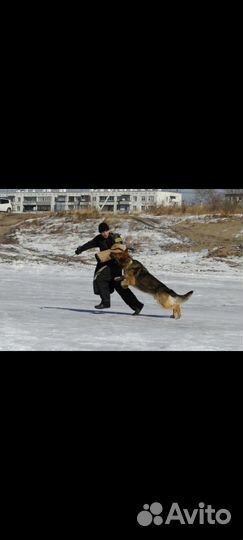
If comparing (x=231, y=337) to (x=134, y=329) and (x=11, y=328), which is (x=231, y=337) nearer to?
(x=134, y=329)

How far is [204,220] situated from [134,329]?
164 cm

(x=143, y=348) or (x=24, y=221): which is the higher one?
(x=24, y=221)

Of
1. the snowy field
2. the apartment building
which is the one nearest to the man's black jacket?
the snowy field

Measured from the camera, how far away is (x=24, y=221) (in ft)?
27.5

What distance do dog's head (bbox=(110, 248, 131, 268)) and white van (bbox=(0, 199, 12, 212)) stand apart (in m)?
1.39

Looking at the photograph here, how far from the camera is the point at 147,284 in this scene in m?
7.67

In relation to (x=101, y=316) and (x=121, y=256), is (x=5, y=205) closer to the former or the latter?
(x=121, y=256)

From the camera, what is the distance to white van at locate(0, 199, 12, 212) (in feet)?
26.8

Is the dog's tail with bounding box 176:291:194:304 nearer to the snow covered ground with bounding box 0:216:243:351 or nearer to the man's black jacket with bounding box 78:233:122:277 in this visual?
the snow covered ground with bounding box 0:216:243:351

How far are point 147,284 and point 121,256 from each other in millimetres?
399

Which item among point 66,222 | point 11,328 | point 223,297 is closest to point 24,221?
point 66,222

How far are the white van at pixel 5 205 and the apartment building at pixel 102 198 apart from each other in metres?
0.07

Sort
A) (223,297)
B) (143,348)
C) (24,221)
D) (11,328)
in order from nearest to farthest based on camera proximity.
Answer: (143,348) < (11,328) < (223,297) < (24,221)

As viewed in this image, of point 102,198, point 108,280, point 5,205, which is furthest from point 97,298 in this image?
point 5,205
